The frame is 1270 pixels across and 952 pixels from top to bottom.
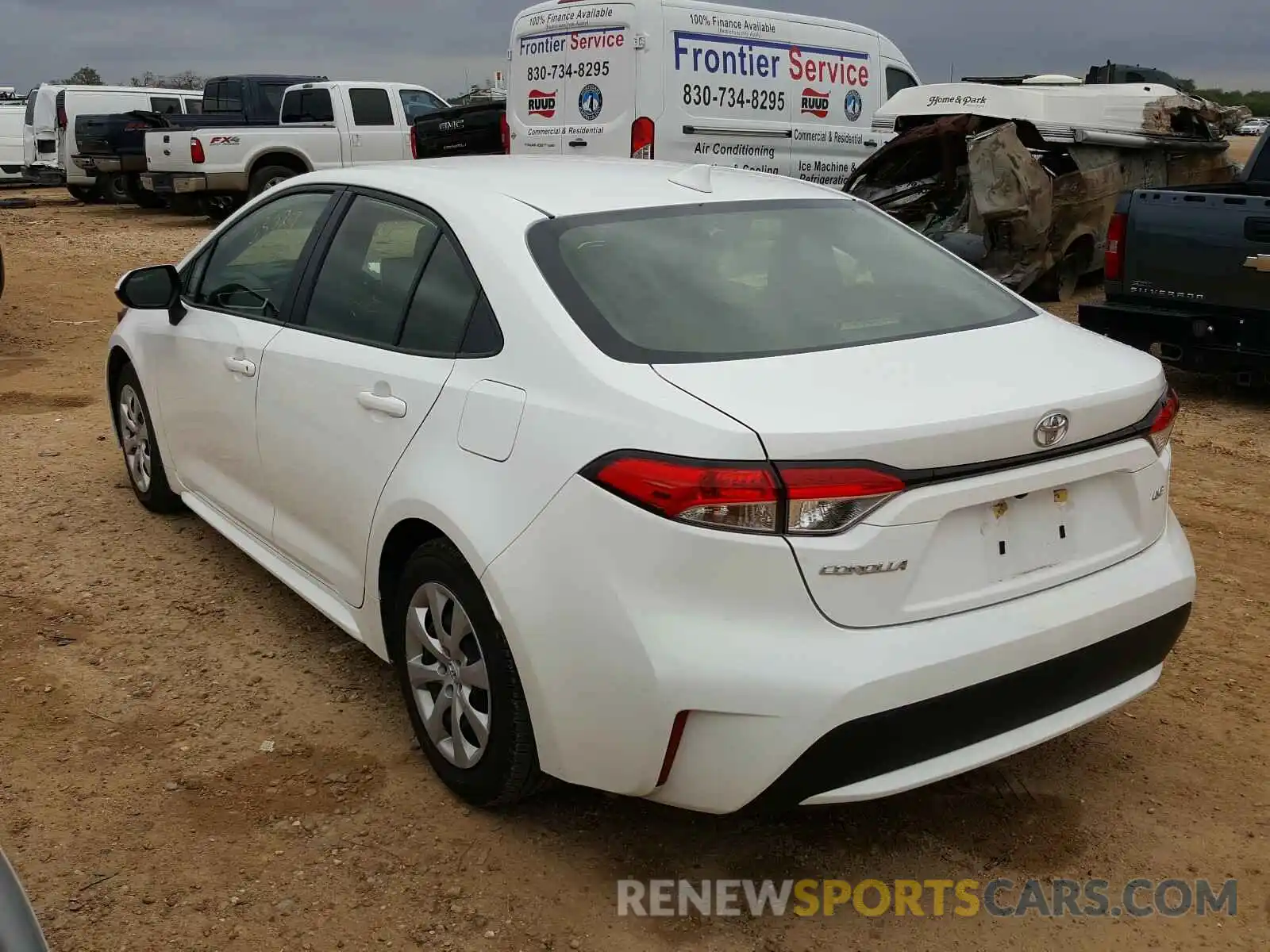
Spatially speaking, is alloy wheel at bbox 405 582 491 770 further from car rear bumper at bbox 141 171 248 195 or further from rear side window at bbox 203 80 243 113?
rear side window at bbox 203 80 243 113

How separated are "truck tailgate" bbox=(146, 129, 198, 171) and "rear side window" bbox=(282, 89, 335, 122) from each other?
4.78 ft

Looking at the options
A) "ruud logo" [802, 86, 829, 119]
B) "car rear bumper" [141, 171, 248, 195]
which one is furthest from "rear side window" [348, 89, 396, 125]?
"ruud logo" [802, 86, 829, 119]

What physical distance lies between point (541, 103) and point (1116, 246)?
621 centimetres

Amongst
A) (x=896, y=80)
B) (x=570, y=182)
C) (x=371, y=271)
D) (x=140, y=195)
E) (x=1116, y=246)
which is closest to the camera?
Result: (x=570, y=182)

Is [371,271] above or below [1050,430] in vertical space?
above

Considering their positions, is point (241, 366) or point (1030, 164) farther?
point (1030, 164)

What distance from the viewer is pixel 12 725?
3547mm

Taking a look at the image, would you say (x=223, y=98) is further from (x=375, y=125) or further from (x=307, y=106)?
(x=375, y=125)

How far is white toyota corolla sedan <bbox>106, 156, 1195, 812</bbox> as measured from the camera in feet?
7.80

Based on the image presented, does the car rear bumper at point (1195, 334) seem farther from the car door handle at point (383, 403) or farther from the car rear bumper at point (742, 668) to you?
the car door handle at point (383, 403)

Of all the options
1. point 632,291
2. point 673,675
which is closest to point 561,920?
point 673,675

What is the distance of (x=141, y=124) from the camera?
744 inches

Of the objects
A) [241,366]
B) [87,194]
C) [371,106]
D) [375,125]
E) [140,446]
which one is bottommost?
[87,194]

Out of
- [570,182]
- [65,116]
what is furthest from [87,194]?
[570,182]
